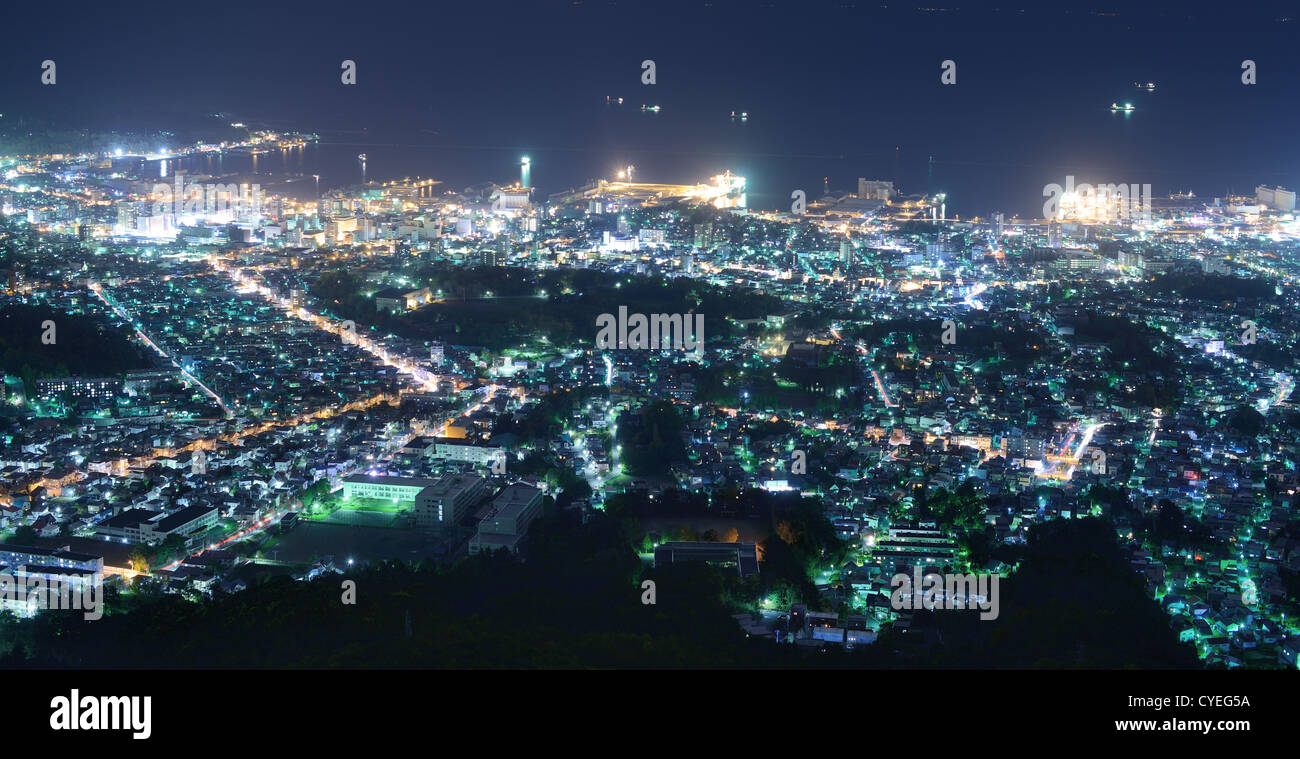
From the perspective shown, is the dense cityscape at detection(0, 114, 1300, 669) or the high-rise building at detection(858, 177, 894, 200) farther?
the high-rise building at detection(858, 177, 894, 200)

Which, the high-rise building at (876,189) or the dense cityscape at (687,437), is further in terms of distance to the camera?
the high-rise building at (876,189)

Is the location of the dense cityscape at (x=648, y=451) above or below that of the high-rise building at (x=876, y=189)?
below

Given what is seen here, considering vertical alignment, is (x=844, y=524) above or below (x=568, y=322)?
below

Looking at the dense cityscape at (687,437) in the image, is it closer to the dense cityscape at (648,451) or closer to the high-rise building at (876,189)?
the dense cityscape at (648,451)

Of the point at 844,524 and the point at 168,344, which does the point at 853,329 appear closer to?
the point at 844,524

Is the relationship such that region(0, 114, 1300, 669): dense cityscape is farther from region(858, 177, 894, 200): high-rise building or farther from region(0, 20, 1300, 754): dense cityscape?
region(858, 177, 894, 200): high-rise building

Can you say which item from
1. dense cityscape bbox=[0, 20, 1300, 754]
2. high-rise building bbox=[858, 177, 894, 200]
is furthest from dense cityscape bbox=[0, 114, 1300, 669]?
high-rise building bbox=[858, 177, 894, 200]

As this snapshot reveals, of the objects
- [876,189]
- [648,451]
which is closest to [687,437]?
[648,451]

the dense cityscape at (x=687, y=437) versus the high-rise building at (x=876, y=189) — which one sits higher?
the high-rise building at (x=876, y=189)

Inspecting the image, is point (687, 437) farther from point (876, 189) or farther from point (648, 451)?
point (876, 189)

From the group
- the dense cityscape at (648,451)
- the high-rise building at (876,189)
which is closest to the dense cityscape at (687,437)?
the dense cityscape at (648,451)

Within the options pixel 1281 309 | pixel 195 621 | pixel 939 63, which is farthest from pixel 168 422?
pixel 939 63
